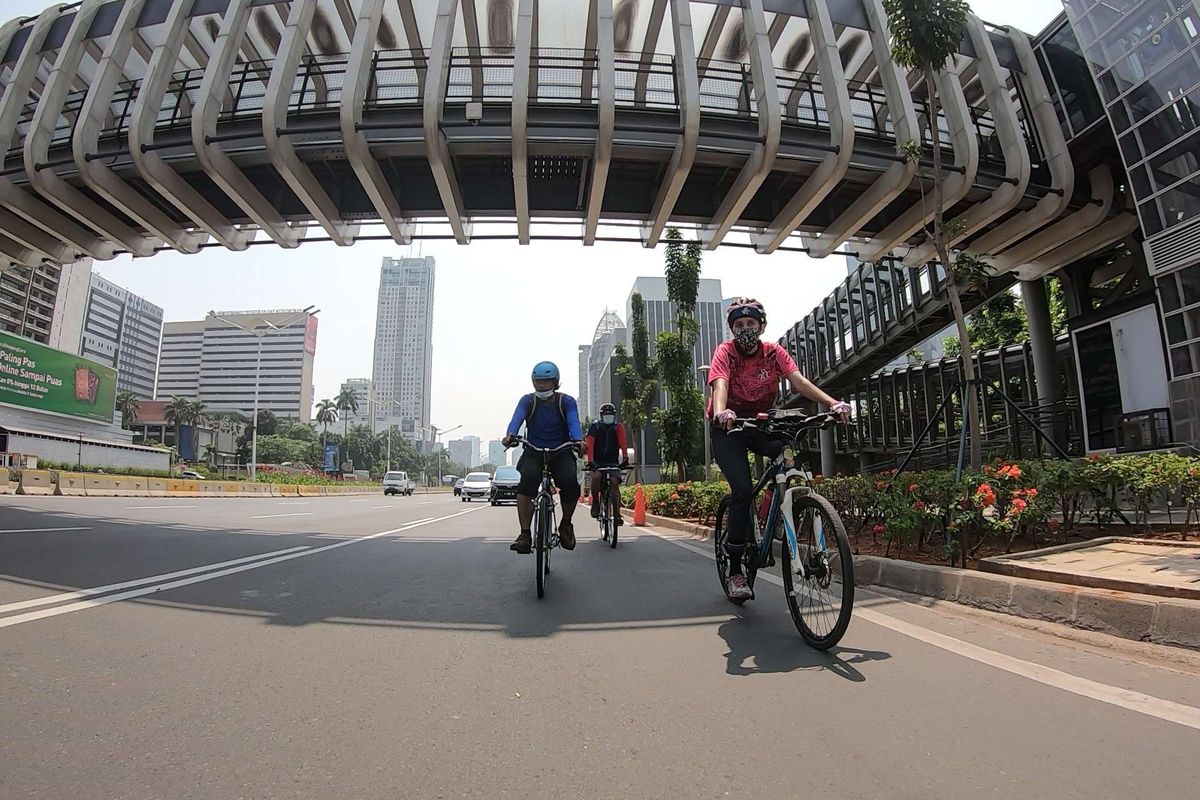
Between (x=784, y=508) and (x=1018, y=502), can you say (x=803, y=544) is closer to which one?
(x=784, y=508)

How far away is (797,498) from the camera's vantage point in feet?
11.8

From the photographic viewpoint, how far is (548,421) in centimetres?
542

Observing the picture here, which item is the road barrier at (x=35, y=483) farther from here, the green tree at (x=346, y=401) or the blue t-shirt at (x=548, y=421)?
the green tree at (x=346, y=401)

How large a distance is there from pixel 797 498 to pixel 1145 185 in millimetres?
12906

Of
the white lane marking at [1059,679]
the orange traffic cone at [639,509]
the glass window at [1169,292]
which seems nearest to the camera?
the white lane marking at [1059,679]

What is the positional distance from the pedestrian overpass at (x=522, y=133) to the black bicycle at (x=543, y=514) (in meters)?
6.32

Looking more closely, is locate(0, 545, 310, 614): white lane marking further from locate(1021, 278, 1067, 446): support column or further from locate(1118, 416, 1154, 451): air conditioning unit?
locate(1021, 278, 1067, 446): support column

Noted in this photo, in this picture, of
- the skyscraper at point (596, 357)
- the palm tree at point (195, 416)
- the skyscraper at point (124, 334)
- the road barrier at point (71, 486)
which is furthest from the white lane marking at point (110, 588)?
the skyscraper at point (124, 334)

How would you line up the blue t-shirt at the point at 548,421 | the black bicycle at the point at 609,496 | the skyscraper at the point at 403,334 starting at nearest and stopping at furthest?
the blue t-shirt at the point at 548,421
the black bicycle at the point at 609,496
the skyscraper at the point at 403,334

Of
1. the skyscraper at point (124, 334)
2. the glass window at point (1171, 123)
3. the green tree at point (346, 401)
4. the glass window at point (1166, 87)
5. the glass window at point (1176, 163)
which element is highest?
the skyscraper at point (124, 334)

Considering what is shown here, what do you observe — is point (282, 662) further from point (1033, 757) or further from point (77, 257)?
point (77, 257)

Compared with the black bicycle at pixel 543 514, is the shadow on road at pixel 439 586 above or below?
below

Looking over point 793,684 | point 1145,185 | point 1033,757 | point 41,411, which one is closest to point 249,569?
point 793,684

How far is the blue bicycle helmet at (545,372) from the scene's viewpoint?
5453 millimetres
